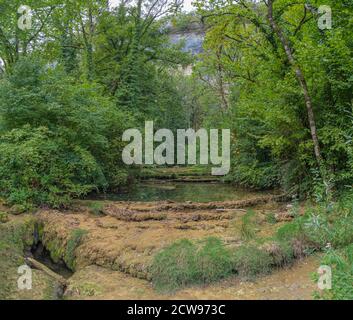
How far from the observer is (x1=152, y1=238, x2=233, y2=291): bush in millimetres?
5148

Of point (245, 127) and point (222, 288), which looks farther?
point (245, 127)

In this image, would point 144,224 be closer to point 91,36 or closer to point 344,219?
point 344,219

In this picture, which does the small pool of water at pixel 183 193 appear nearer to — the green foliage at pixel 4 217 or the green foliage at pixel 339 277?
the green foliage at pixel 4 217

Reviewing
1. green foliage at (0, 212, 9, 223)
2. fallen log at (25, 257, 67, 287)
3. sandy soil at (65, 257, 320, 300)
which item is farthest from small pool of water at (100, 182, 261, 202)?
sandy soil at (65, 257, 320, 300)

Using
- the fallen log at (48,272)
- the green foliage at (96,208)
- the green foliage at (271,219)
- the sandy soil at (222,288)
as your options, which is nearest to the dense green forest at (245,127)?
the sandy soil at (222,288)

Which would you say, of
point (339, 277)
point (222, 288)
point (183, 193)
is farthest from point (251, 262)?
point (183, 193)

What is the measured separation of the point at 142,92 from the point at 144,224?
604 inches

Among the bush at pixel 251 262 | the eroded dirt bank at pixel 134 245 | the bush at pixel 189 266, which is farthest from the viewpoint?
the bush at pixel 251 262

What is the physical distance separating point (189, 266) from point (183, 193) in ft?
30.8

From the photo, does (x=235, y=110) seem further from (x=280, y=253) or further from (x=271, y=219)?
(x=280, y=253)

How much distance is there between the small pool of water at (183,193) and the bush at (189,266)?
7089 mm

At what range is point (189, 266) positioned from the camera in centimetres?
527

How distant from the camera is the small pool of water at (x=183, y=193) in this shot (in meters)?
13.1
